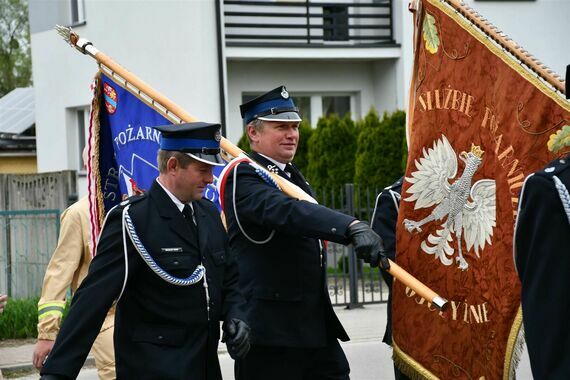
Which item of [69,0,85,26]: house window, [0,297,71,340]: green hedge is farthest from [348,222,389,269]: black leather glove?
[69,0,85,26]: house window

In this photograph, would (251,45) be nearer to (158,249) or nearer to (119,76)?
(119,76)

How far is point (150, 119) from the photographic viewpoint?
6.03 metres

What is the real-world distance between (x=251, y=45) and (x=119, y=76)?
12977 mm

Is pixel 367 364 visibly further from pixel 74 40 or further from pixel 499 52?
pixel 499 52

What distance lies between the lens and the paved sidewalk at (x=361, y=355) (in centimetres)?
964

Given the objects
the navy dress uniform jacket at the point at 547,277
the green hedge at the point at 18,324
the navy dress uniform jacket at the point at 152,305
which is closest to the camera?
the navy dress uniform jacket at the point at 547,277

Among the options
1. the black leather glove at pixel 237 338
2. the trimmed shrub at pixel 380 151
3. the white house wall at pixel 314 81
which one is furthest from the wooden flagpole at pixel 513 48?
the white house wall at pixel 314 81

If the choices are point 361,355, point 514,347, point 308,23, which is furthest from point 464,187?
point 308,23

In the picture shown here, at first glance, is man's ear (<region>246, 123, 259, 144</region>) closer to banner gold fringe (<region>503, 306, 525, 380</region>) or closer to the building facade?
banner gold fringe (<region>503, 306, 525, 380</region>)

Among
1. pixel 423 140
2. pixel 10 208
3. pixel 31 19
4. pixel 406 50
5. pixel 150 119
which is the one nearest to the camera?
pixel 423 140

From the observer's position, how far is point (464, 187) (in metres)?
5.10

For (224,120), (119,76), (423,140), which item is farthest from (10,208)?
(423,140)

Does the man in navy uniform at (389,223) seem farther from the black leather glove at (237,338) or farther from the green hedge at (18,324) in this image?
the green hedge at (18,324)

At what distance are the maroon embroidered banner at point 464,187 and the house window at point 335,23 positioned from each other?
1474 centimetres
